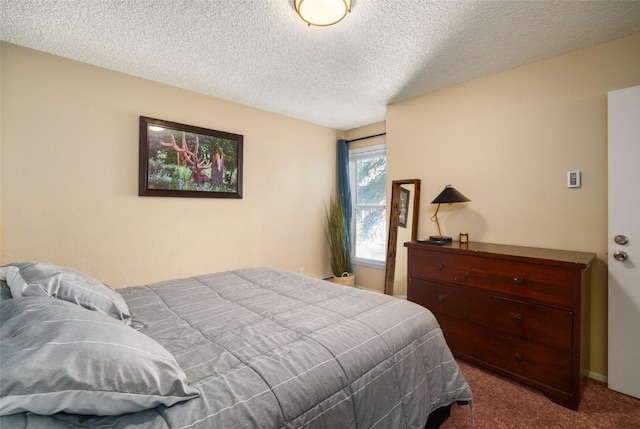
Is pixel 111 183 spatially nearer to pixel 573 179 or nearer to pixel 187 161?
pixel 187 161

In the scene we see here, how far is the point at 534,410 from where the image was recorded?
1.66 m

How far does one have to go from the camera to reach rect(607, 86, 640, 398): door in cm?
178

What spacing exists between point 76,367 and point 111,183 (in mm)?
2280

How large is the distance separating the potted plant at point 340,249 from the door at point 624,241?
2536mm

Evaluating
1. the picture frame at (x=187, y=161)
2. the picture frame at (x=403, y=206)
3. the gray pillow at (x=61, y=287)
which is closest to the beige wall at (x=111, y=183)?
the picture frame at (x=187, y=161)

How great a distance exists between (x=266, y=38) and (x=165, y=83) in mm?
1313

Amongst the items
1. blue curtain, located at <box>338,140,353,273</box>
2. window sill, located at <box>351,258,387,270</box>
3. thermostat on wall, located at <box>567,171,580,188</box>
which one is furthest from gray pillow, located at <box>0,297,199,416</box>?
blue curtain, located at <box>338,140,353,273</box>

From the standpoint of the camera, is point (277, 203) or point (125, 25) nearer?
point (125, 25)

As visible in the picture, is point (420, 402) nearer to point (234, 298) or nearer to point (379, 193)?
point (234, 298)

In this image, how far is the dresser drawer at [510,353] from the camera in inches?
67.4

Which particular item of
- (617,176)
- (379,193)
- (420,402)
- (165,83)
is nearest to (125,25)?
(165,83)

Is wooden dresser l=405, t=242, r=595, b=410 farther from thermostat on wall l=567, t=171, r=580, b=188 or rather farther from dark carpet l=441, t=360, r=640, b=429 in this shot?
thermostat on wall l=567, t=171, r=580, b=188

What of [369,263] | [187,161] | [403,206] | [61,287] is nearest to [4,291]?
[61,287]

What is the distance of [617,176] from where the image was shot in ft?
6.04
